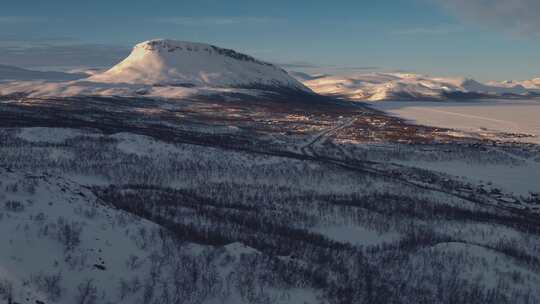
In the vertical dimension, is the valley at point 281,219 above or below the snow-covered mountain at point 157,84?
below

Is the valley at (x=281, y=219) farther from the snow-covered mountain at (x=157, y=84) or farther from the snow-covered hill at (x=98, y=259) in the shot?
the snow-covered mountain at (x=157, y=84)

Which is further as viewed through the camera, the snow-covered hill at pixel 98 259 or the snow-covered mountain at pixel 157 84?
the snow-covered mountain at pixel 157 84

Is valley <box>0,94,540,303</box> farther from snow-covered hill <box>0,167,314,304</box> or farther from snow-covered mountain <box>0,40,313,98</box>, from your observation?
snow-covered mountain <box>0,40,313,98</box>

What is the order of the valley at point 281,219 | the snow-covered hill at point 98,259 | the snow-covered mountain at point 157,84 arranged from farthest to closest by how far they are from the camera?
1. the snow-covered mountain at point 157,84
2. the valley at point 281,219
3. the snow-covered hill at point 98,259

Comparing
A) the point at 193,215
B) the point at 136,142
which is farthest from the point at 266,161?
the point at 193,215

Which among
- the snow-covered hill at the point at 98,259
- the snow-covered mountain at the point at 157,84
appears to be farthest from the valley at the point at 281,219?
the snow-covered mountain at the point at 157,84

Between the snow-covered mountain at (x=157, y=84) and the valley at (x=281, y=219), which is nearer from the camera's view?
the valley at (x=281, y=219)

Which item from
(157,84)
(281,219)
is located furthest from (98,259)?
(157,84)

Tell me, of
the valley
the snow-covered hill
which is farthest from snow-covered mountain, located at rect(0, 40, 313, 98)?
the snow-covered hill

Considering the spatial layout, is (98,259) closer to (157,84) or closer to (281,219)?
(281,219)

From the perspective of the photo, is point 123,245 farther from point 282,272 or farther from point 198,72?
point 198,72

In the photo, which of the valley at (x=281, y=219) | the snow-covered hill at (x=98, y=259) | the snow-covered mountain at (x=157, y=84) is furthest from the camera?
the snow-covered mountain at (x=157, y=84)

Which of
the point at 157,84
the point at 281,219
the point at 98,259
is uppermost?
the point at 157,84
